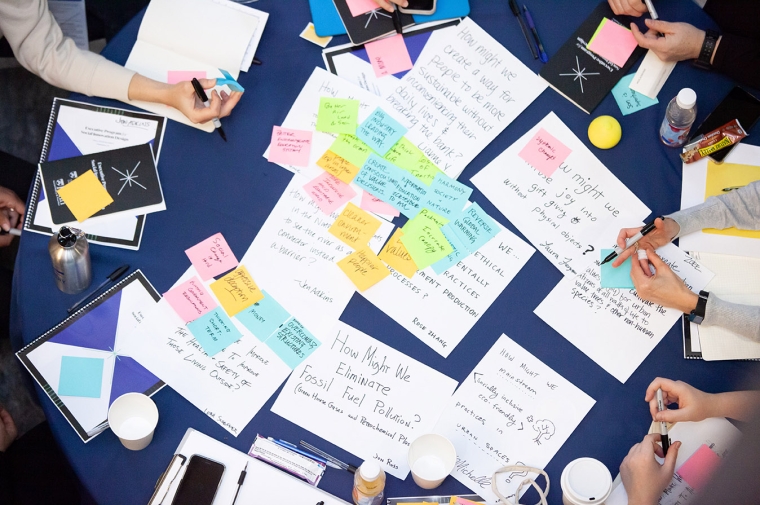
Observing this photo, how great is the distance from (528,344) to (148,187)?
37.3 inches

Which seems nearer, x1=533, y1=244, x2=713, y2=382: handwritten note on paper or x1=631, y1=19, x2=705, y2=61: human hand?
x1=533, y1=244, x2=713, y2=382: handwritten note on paper

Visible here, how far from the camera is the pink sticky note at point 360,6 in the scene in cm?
169

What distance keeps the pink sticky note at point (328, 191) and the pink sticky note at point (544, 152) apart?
0.44 m

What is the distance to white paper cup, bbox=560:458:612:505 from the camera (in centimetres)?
130

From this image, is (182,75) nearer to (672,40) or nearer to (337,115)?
(337,115)

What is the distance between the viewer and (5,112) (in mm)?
2318

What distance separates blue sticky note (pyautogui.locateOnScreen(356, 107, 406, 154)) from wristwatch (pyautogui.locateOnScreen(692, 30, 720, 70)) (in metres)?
0.78

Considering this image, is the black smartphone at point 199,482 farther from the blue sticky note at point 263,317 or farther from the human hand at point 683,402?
the human hand at point 683,402

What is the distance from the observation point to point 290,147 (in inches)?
62.3

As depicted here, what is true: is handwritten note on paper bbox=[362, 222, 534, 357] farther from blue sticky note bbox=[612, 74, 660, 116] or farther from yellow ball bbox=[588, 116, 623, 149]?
blue sticky note bbox=[612, 74, 660, 116]

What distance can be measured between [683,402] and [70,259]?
1.33m

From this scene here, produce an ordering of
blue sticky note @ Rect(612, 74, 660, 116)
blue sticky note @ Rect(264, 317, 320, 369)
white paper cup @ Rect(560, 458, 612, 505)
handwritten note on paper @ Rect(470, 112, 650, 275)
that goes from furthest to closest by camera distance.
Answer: blue sticky note @ Rect(612, 74, 660, 116), handwritten note on paper @ Rect(470, 112, 650, 275), blue sticky note @ Rect(264, 317, 320, 369), white paper cup @ Rect(560, 458, 612, 505)

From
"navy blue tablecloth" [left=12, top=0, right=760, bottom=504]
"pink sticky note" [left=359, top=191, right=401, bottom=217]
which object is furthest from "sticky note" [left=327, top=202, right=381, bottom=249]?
"navy blue tablecloth" [left=12, top=0, right=760, bottom=504]

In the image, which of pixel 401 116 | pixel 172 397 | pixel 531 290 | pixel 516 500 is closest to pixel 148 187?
pixel 172 397
